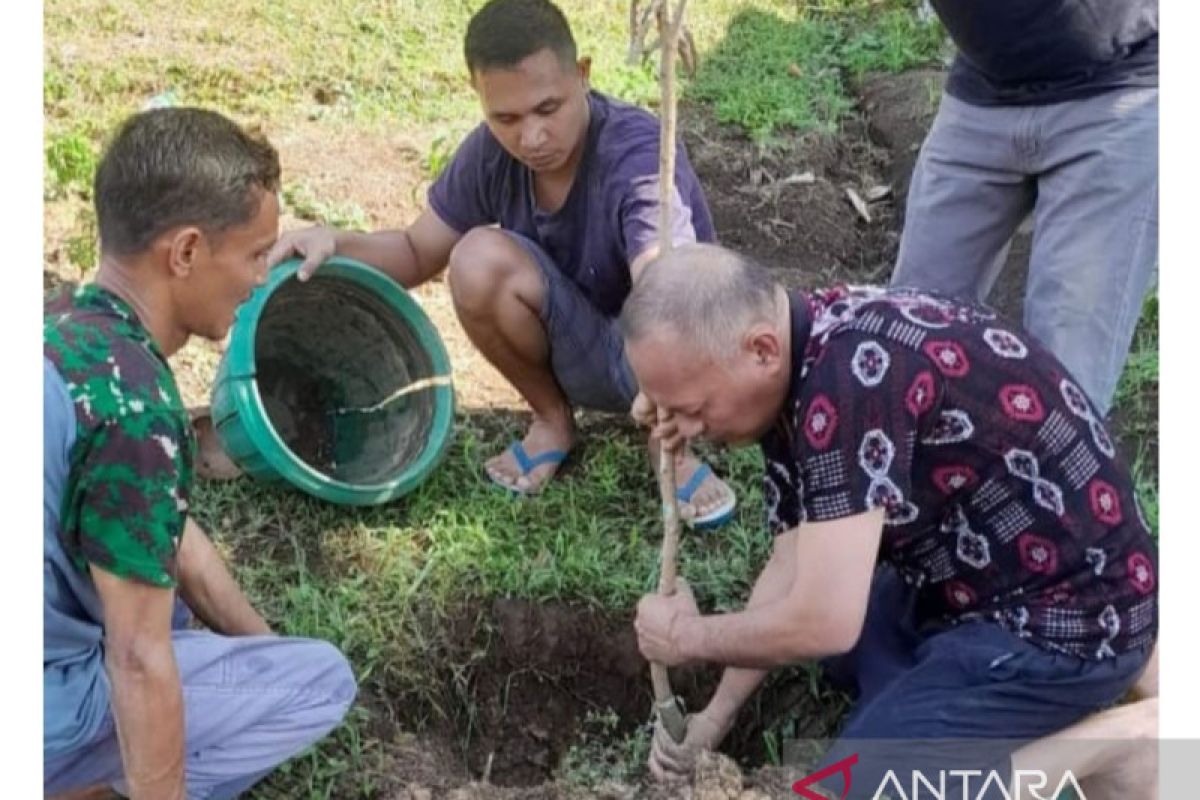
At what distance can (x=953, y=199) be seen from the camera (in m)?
3.39

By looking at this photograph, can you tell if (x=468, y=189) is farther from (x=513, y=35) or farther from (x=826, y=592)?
(x=826, y=592)

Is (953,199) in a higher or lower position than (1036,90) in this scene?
lower

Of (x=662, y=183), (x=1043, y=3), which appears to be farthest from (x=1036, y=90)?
(x=662, y=183)

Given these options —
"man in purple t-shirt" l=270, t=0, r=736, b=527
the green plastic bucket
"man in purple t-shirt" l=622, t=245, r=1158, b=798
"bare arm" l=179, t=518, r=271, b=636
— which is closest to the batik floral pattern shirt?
"man in purple t-shirt" l=622, t=245, r=1158, b=798

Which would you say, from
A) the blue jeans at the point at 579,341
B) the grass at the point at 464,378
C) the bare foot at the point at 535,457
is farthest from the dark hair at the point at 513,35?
the grass at the point at 464,378

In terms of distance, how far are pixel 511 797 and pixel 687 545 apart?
0.88m

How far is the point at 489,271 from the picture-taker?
346 centimetres

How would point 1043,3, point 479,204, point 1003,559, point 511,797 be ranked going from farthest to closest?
point 479,204
point 1043,3
point 511,797
point 1003,559

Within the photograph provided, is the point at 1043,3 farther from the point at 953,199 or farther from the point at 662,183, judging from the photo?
the point at 662,183

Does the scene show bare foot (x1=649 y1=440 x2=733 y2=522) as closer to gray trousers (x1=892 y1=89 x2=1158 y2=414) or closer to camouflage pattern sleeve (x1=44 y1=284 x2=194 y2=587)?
gray trousers (x1=892 y1=89 x2=1158 y2=414)

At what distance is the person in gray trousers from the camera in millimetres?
3059

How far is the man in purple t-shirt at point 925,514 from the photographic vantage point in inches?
92.4

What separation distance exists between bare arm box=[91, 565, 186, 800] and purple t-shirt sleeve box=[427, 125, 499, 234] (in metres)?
1.58

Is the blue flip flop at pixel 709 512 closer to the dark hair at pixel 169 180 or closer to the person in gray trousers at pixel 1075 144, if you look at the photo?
the person in gray trousers at pixel 1075 144
